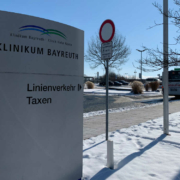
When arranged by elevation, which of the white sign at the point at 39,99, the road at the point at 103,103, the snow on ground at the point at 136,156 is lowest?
the snow on ground at the point at 136,156

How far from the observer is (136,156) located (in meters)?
4.10

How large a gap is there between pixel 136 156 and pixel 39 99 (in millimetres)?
2472

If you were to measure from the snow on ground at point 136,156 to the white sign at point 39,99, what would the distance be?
2.01 feet

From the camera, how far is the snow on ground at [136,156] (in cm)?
331

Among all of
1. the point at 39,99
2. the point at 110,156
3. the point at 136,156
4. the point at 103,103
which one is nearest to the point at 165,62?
the point at 136,156

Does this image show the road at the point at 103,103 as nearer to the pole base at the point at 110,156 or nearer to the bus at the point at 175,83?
the bus at the point at 175,83

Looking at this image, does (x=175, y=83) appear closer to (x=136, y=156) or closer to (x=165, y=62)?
(x=165, y=62)

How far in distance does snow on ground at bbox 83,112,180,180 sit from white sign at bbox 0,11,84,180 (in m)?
0.61

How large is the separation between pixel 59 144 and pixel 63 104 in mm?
567

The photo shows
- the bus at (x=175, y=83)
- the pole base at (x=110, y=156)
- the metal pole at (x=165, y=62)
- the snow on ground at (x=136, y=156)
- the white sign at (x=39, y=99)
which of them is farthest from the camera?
the bus at (x=175, y=83)

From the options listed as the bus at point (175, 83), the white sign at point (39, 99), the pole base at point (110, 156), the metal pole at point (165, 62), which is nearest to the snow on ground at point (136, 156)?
the pole base at point (110, 156)

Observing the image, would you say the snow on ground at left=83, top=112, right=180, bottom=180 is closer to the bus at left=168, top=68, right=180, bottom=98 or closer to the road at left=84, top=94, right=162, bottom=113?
the road at left=84, top=94, right=162, bottom=113

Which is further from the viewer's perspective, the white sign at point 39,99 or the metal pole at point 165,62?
the metal pole at point 165,62

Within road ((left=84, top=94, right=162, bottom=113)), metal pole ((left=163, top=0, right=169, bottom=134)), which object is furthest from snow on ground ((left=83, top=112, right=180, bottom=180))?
road ((left=84, top=94, right=162, bottom=113))
